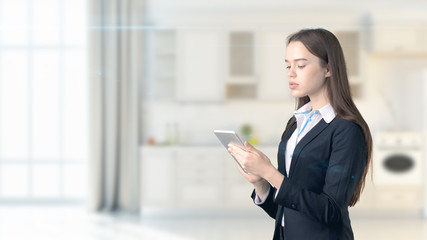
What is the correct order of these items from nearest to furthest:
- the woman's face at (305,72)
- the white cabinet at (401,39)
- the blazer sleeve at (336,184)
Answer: the blazer sleeve at (336,184)
the woman's face at (305,72)
the white cabinet at (401,39)

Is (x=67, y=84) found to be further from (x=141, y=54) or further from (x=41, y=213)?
(x=41, y=213)

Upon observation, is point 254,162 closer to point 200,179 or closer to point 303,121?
point 303,121

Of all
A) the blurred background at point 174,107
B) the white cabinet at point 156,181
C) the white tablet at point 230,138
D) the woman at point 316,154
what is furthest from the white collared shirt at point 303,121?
the white cabinet at point 156,181

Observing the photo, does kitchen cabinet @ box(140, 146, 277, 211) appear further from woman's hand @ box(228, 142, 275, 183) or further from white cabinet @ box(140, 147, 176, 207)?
woman's hand @ box(228, 142, 275, 183)

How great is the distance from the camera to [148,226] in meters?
2.58

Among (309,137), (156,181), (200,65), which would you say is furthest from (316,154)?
(156,181)

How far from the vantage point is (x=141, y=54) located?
244cm

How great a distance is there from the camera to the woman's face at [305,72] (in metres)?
1.17

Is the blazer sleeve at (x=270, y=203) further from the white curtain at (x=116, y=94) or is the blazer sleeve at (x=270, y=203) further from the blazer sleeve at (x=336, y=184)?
the white curtain at (x=116, y=94)

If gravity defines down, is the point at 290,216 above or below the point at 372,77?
below

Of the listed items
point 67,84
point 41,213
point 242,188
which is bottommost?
point 41,213

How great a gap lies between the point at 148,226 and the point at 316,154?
1603 millimetres

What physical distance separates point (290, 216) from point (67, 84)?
166 centimetres

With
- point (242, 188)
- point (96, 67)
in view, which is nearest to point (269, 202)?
point (242, 188)
